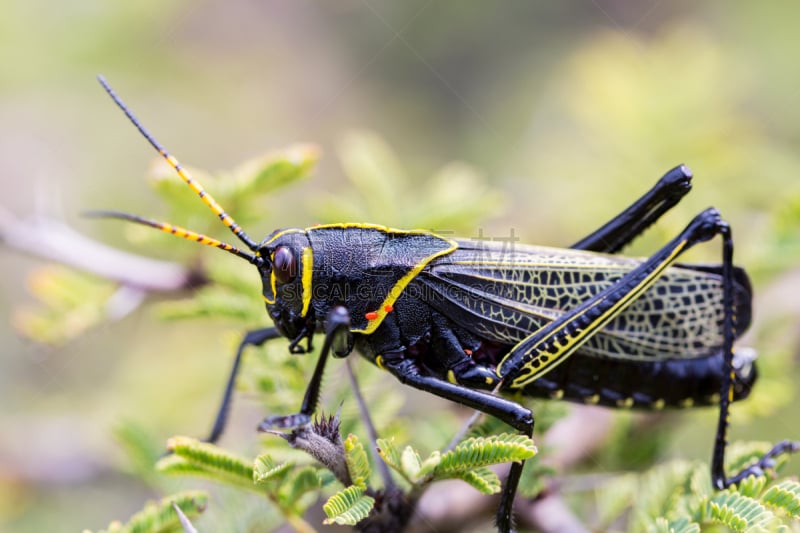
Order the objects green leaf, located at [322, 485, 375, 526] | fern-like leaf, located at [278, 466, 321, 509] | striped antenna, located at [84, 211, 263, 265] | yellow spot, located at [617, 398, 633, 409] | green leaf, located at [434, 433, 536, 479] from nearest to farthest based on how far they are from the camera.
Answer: green leaf, located at [322, 485, 375, 526] < green leaf, located at [434, 433, 536, 479] < fern-like leaf, located at [278, 466, 321, 509] < striped antenna, located at [84, 211, 263, 265] < yellow spot, located at [617, 398, 633, 409]

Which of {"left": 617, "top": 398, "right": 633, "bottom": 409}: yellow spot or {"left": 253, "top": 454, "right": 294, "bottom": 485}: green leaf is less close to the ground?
{"left": 617, "top": 398, "right": 633, "bottom": 409}: yellow spot

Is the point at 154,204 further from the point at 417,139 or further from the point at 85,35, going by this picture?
the point at 417,139

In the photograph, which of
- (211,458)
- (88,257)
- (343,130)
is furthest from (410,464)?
(343,130)

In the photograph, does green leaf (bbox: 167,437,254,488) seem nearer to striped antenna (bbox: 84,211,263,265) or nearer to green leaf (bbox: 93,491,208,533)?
green leaf (bbox: 93,491,208,533)

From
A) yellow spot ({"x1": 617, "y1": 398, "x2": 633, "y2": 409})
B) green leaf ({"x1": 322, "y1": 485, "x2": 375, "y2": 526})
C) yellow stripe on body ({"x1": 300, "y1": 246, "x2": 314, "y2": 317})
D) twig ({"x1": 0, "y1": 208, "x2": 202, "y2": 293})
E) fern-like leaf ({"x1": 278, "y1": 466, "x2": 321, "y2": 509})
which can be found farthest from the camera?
twig ({"x1": 0, "y1": 208, "x2": 202, "y2": 293})

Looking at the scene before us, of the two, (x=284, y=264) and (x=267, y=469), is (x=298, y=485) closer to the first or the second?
(x=267, y=469)

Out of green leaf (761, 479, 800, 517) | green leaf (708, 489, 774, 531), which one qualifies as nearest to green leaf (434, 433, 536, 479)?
green leaf (708, 489, 774, 531)
